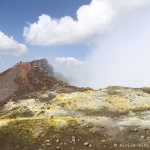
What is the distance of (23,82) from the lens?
319 ft

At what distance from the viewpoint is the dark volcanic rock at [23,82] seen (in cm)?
9125

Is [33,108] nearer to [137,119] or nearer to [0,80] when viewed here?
[137,119]

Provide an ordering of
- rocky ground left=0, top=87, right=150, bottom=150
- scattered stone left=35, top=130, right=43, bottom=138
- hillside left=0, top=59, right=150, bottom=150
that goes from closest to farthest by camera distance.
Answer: rocky ground left=0, top=87, right=150, bottom=150
hillside left=0, top=59, right=150, bottom=150
scattered stone left=35, top=130, right=43, bottom=138

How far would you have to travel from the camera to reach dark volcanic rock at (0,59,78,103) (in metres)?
91.2

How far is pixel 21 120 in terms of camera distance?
5009cm

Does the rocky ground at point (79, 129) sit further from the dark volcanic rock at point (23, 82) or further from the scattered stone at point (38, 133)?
the dark volcanic rock at point (23, 82)

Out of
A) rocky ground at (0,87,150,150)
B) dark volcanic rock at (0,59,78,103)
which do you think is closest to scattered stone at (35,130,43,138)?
rocky ground at (0,87,150,150)

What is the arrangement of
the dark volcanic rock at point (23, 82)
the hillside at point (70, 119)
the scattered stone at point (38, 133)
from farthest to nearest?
the dark volcanic rock at point (23, 82) < the scattered stone at point (38, 133) < the hillside at point (70, 119)

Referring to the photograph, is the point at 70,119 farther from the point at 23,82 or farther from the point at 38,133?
the point at 23,82

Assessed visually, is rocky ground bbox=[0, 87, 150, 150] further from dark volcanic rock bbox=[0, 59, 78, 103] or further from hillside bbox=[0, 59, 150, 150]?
dark volcanic rock bbox=[0, 59, 78, 103]

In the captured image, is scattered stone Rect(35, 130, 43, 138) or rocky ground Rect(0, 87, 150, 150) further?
scattered stone Rect(35, 130, 43, 138)

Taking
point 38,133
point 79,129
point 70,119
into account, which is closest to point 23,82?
point 70,119

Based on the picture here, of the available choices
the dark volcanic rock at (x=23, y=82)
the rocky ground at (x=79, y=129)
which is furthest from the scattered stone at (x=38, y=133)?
the dark volcanic rock at (x=23, y=82)

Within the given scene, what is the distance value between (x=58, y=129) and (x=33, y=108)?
20774mm
